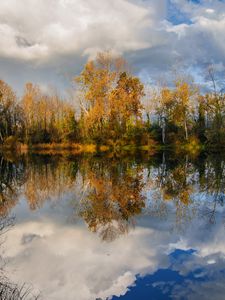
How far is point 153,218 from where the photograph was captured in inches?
449

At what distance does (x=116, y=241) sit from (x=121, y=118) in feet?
149

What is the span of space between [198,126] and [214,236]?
47857 mm

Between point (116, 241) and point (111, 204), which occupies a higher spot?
Result: point (111, 204)

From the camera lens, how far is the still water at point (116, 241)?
6.33 metres

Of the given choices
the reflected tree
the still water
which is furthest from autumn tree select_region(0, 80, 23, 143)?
the still water

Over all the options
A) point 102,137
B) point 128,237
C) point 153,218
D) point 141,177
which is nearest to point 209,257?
point 128,237

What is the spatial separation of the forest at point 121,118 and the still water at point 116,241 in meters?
31.8

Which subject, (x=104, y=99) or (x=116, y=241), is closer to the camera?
(x=116, y=241)

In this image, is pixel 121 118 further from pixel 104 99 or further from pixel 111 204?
pixel 111 204

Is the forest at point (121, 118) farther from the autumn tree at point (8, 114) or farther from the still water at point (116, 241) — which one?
the still water at point (116, 241)

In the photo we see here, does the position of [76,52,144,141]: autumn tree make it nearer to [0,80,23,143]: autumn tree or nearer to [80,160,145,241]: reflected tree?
[0,80,23,143]: autumn tree

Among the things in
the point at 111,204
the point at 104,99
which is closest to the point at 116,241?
the point at 111,204

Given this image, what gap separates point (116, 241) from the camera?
8.87 metres

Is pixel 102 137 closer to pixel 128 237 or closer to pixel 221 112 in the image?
pixel 221 112
